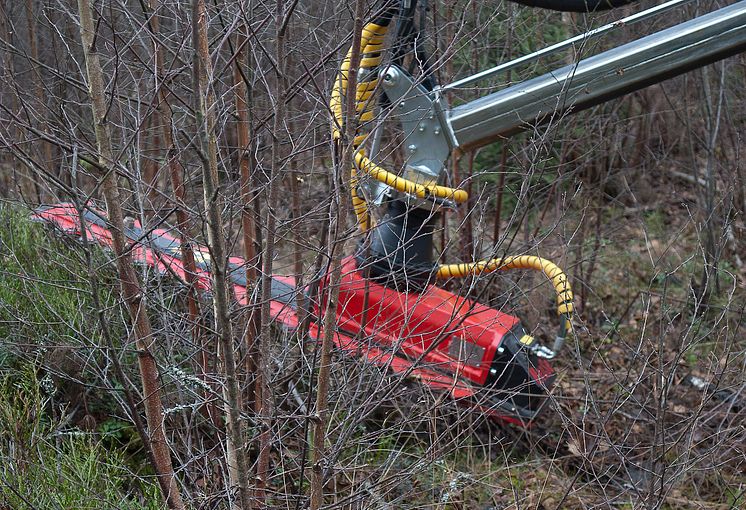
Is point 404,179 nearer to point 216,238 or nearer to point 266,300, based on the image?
point 266,300

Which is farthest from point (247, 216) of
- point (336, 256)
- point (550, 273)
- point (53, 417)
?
point (550, 273)

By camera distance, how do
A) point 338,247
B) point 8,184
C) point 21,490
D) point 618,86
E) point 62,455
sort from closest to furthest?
point 338,247
point 21,490
point 62,455
point 618,86
point 8,184

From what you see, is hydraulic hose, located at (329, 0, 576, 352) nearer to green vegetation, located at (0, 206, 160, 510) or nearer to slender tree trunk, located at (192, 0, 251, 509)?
slender tree trunk, located at (192, 0, 251, 509)

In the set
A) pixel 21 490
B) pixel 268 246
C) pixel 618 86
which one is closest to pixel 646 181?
pixel 618 86

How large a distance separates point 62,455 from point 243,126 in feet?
5.85

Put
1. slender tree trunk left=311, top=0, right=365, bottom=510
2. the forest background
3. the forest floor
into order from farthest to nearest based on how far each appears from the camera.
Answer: the forest floor
the forest background
slender tree trunk left=311, top=0, right=365, bottom=510

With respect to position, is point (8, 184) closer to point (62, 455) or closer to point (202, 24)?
point (62, 455)

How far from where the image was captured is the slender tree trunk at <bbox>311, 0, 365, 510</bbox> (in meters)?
2.54

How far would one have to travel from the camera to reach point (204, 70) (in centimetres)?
288

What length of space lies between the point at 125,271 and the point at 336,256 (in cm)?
81

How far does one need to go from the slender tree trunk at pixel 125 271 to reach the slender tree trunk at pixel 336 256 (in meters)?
0.61

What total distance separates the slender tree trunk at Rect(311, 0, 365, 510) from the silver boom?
6.27 ft

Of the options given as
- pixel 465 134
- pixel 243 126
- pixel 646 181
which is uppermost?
pixel 243 126

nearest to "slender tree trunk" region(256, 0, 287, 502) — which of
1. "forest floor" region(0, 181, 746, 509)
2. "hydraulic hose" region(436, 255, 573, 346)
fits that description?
"forest floor" region(0, 181, 746, 509)
